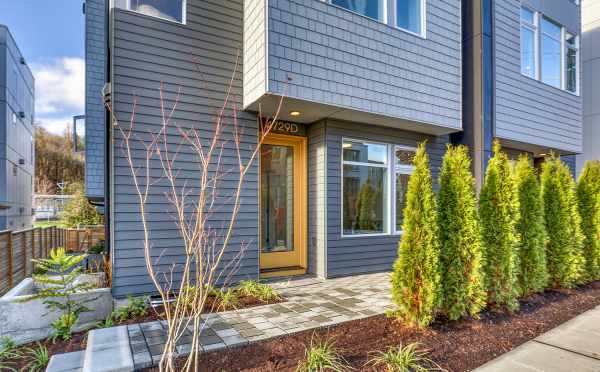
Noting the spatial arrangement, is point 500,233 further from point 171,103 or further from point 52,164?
point 52,164

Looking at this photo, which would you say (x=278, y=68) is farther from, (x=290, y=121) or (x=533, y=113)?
(x=533, y=113)

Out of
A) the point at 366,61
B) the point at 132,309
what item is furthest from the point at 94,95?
the point at 366,61

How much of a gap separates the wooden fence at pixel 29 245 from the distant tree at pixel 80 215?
1.12 metres

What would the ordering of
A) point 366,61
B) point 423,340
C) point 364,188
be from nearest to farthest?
point 423,340
point 366,61
point 364,188

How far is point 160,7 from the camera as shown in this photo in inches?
174

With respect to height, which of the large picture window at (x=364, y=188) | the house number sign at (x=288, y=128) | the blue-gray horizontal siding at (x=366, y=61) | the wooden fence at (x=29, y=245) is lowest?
the wooden fence at (x=29, y=245)

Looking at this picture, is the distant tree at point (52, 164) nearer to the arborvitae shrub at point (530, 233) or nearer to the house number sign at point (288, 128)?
the house number sign at point (288, 128)

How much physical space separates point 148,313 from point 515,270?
442 cm

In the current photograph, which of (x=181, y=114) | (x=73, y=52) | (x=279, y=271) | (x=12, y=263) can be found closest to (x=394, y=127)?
(x=279, y=271)

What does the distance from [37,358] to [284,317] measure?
7.45ft

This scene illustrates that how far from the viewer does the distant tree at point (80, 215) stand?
918 cm

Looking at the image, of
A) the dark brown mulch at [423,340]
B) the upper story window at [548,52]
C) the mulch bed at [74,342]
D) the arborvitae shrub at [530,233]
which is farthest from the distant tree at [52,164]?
the arborvitae shrub at [530,233]

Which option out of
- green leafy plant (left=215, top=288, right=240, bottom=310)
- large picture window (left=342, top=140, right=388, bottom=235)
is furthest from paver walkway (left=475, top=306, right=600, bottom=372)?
large picture window (left=342, top=140, right=388, bottom=235)

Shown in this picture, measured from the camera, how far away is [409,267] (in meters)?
3.32
